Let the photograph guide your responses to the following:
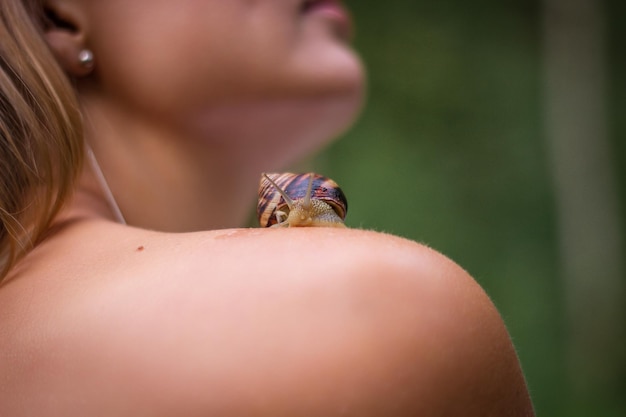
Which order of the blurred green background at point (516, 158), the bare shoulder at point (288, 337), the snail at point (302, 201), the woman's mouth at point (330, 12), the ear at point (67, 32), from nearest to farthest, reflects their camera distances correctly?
the bare shoulder at point (288, 337)
the snail at point (302, 201)
the ear at point (67, 32)
the woman's mouth at point (330, 12)
the blurred green background at point (516, 158)

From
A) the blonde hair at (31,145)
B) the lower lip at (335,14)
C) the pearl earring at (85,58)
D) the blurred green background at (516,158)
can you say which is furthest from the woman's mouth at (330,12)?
the blurred green background at (516,158)

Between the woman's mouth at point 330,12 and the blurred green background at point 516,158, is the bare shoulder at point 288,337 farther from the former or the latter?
the blurred green background at point 516,158

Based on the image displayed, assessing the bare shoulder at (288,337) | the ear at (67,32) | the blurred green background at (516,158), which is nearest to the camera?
the bare shoulder at (288,337)

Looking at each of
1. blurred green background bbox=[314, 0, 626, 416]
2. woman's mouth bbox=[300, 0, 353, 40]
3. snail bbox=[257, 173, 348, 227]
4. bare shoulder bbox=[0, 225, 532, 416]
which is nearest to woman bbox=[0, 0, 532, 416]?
bare shoulder bbox=[0, 225, 532, 416]

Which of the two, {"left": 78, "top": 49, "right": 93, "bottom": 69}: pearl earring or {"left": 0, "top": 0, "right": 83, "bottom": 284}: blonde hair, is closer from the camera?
{"left": 0, "top": 0, "right": 83, "bottom": 284}: blonde hair

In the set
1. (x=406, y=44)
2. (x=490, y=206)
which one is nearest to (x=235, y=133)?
(x=490, y=206)

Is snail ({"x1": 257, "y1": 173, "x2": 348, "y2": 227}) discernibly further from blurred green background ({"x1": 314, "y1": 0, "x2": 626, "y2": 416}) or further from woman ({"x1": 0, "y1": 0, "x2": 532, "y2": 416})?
blurred green background ({"x1": 314, "y1": 0, "x2": 626, "y2": 416})

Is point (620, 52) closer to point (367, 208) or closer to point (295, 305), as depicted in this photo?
point (367, 208)
